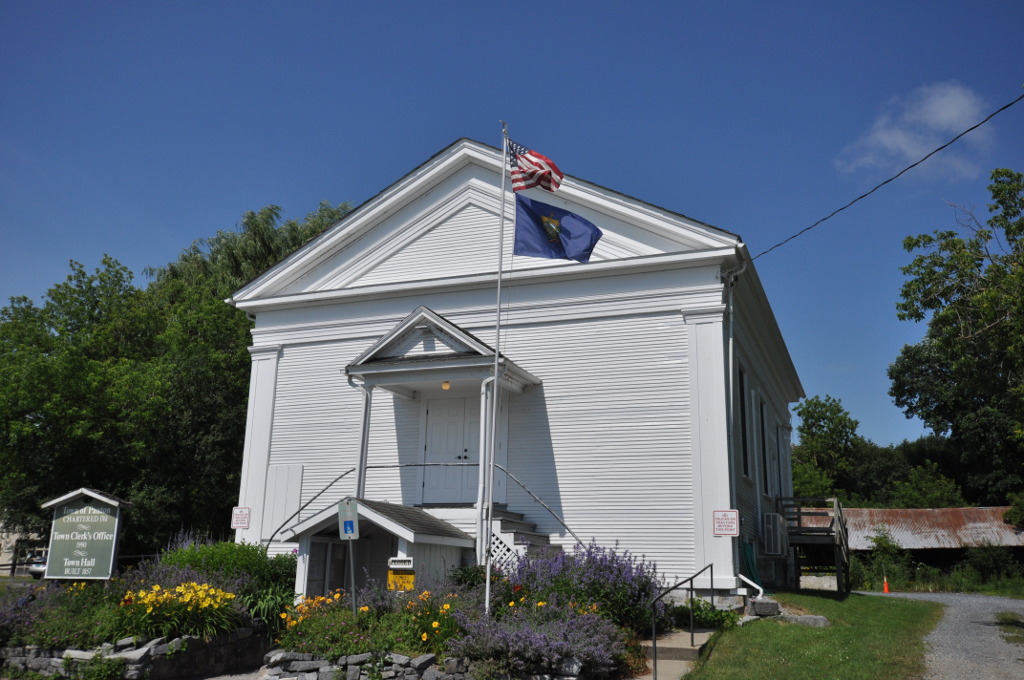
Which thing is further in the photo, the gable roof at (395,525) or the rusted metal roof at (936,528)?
the rusted metal roof at (936,528)

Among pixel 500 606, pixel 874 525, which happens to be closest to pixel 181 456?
pixel 500 606

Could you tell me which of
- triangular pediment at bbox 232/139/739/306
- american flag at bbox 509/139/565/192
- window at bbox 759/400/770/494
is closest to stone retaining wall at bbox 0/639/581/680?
american flag at bbox 509/139/565/192

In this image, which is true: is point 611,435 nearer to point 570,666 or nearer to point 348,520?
point 348,520

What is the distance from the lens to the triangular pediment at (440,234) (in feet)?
57.4

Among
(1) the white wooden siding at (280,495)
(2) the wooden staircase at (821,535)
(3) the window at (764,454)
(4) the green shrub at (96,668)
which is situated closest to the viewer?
(4) the green shrub at (96,668)

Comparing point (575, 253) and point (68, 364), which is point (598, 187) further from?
point (68, 364)

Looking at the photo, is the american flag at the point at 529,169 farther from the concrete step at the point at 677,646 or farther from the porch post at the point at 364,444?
the concrete step at the point at 677,646

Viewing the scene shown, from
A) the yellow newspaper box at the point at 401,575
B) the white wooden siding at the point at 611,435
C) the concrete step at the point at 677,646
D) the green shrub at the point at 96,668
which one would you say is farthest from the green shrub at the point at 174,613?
the concrete step at the point at 677,646

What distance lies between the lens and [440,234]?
1905cm

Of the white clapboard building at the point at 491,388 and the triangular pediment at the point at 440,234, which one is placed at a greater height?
the triangular pediment at the point at 440,234

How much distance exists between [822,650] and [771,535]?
27.0ft

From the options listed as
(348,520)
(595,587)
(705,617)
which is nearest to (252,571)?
(348,520)

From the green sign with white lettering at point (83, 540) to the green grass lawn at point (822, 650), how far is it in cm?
969

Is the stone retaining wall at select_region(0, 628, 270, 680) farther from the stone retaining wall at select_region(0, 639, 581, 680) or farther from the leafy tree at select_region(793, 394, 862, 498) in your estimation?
the leafy tree at select_region(793, 394, 862, 498)
